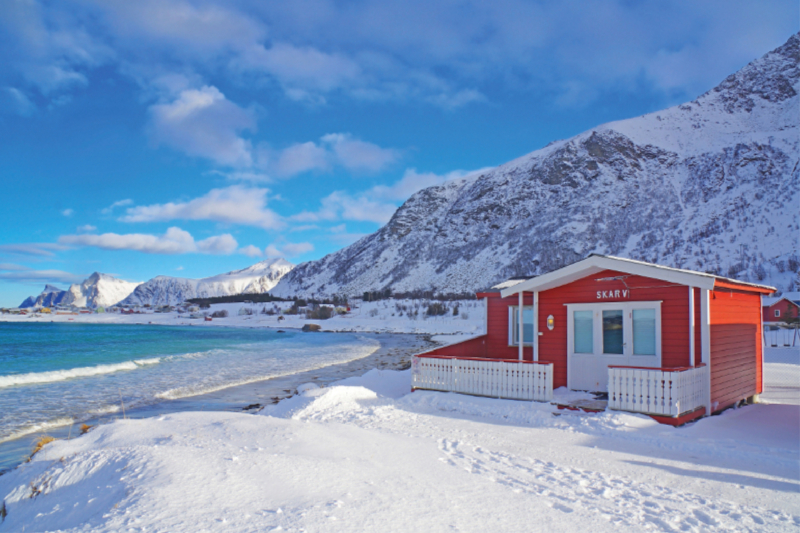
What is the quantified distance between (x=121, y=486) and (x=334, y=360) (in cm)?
1998

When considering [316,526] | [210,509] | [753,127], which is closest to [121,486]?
[210,509]

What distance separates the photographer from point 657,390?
29.0 feet

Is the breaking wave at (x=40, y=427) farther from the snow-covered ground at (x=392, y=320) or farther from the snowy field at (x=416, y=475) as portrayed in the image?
the snow-covered ground at (x=392, y=320)

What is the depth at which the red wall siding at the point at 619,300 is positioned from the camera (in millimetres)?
9922

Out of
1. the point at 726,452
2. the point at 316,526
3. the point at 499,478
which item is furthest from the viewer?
the point at 726,452

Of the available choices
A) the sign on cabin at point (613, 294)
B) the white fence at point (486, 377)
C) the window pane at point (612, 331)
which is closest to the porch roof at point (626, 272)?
the sign on cabin at point (613, 294)

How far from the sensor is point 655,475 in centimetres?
610

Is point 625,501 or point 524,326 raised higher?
point 524,326

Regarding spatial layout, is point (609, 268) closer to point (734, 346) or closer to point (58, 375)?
point (734, 346)

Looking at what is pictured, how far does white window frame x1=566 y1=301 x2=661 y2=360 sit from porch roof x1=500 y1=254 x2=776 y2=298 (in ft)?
2.12

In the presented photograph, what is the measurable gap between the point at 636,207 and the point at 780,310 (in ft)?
181

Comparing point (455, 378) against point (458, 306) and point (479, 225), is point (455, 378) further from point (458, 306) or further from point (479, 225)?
point (479, 225)

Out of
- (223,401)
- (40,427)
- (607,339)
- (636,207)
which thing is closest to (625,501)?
(607,339)

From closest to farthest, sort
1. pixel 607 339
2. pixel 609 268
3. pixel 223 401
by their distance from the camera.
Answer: pixel 609 268 < pixel 607 339 < pixel 223 401
